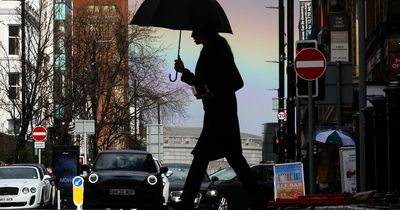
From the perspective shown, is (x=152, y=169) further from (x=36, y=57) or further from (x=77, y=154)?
(x=36, y=57)

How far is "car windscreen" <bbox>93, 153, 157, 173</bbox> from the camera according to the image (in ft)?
77.1

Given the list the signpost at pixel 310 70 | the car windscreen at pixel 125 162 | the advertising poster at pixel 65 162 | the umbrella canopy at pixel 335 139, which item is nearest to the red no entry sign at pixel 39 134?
the advertising poster at pixel 65 162

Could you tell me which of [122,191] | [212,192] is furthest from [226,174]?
[122,191]

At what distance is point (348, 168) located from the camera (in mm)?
20922

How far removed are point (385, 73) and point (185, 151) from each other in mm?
89060

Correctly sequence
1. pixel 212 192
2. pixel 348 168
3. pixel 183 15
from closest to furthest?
1. pixel 183 15
2. pixel 348 168
3. pixel 212 192

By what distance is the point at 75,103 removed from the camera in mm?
52156

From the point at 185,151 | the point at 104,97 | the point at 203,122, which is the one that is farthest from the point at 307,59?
the point at 185,151

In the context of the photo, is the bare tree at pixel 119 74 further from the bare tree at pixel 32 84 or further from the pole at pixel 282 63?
the pole at pixel 282 63

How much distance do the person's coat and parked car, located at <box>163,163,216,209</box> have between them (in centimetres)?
1292

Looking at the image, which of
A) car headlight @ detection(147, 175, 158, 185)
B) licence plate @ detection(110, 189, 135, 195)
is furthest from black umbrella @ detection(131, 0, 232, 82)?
car headlight @ detection(147, 175, 158, 185)

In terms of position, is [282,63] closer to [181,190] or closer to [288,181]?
[181,190]

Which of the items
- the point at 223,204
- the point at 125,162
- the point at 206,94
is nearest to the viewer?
the point at 206,94

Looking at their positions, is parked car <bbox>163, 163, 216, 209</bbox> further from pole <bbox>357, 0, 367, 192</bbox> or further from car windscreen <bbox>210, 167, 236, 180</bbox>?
pole <bbox>357, 0, 367, 192</bbox>
